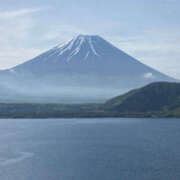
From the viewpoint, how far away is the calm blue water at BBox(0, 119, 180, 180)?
220 ft

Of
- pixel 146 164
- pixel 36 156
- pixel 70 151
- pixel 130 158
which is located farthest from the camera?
pixel 70 151

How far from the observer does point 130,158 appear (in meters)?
79.9

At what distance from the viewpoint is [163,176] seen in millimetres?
64625

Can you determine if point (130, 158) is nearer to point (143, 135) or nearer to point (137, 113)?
point (143, 135)

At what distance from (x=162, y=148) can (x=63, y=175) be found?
32.8 m

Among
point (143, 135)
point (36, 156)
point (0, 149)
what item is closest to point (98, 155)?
point (36, 156)

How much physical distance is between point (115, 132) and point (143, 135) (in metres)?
12.1

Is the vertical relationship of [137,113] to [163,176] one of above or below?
above

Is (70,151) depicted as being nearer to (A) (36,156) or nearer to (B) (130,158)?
(A) (36,156)

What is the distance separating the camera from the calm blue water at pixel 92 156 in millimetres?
67000

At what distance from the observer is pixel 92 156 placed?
83.1 metres

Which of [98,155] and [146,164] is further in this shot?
[98,155]

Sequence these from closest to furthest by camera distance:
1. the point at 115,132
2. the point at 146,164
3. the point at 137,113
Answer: the point at 146,164 → the point at 115,132 → the point at 137,113

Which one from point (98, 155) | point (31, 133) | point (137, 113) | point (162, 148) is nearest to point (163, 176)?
point (98, 155)
